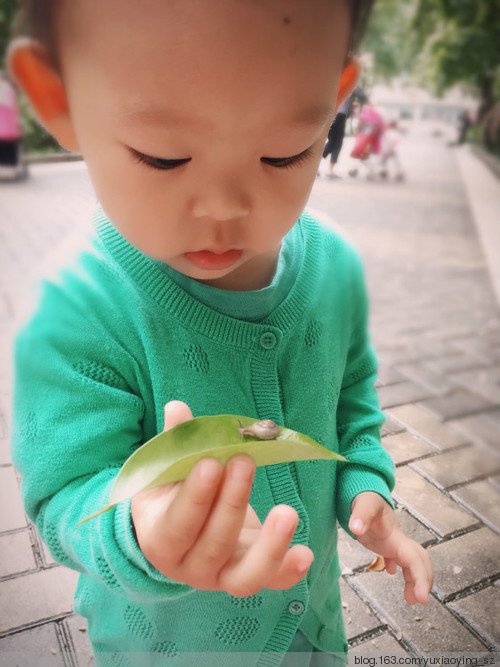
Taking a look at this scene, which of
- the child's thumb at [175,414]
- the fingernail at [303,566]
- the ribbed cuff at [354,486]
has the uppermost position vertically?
the child's thumb at [175,414]

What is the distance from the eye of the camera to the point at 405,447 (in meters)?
0.95

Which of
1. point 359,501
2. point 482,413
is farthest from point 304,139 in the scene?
point 482,413

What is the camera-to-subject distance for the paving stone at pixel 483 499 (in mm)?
850

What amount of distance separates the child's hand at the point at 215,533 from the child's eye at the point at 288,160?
0.49 feet

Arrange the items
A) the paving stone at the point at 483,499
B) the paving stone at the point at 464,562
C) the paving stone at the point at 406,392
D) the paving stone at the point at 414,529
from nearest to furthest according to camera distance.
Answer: the paving stone at the point at 414,529 → the paving stone at the point at 464,562 → the paving stone at the point at 483,499 → the paving stone at the point at 406,392

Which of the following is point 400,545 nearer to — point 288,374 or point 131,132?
point 288,374

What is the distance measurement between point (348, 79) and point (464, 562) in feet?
2.23

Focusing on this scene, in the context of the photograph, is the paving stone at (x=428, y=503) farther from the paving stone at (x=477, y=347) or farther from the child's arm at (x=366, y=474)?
the paving stone at (x=477, y=347)

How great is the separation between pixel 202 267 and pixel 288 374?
0.64 feet

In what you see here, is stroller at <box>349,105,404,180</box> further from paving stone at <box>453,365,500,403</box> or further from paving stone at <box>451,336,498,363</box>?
paving stone at <box>451,336,498,363</box>

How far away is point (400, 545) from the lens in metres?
0.55

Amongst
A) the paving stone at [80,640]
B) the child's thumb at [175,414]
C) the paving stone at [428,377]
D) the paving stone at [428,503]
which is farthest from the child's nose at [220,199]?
the paving stone at [428,377]

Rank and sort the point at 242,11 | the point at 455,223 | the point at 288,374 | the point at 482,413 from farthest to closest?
the point at 455,223, the point at 482,413, the point at 288,374, the point at 242,11

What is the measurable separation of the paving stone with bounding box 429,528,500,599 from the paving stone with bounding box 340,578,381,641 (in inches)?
5.7
